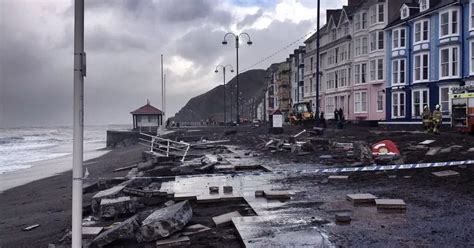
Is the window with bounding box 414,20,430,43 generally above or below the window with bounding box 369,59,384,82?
above

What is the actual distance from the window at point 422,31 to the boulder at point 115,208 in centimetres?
3459

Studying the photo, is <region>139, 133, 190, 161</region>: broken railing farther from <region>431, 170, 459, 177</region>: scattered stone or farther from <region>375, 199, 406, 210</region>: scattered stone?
<region>375, 199, 406, 210</region>: scattered stone

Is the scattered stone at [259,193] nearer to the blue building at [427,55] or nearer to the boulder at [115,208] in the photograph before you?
the boulder at [115,208]

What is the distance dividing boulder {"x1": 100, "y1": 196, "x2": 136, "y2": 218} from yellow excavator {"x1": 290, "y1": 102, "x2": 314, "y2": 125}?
3633cm

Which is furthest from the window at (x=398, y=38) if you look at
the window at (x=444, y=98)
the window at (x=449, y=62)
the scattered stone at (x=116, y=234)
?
the scattered stone at (x=116, y=234)

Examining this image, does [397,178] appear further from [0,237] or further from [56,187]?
[56,187]

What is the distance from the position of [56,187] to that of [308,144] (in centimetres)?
1077

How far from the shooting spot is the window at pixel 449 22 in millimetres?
34812

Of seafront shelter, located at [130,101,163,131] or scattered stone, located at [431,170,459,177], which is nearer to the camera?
scattered stone, located at [431,170,459,177]

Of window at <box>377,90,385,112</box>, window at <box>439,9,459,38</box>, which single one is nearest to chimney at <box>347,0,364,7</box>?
window at <box>377,90,385,112</box>

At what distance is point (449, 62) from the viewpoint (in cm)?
3512

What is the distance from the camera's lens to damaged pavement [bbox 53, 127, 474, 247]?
6.84 metres

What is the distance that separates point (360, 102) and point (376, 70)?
4.05 m

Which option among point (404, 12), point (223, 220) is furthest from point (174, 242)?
point (404, 12)
